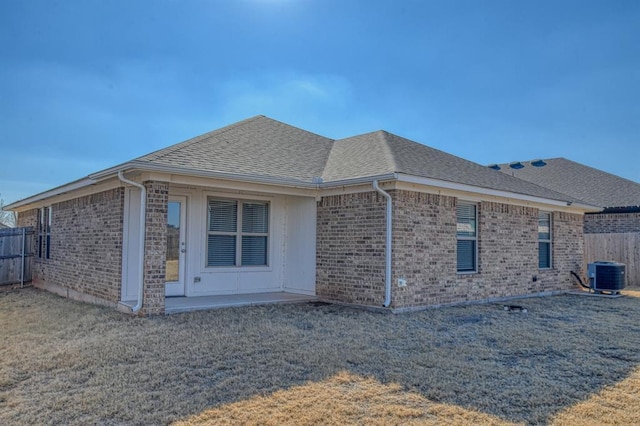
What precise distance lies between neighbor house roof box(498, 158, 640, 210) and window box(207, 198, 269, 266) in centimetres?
1401

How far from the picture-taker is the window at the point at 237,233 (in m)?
9.44

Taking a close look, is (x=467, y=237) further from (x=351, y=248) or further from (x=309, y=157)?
(x=309, y=157)

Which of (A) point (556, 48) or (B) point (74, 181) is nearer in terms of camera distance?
(B) point (74, 181)

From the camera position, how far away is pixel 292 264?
1029cm

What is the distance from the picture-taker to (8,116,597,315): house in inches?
323

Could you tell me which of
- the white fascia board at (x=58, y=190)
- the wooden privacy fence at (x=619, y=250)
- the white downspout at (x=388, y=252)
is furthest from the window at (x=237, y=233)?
the wooden privacy fence at (x=619, y=250)

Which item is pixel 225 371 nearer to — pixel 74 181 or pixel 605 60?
pixel 74 181

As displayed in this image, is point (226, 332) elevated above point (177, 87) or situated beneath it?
situated beneath

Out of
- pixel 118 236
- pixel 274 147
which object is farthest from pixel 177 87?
pixel 118 236

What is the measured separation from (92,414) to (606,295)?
12598 mm

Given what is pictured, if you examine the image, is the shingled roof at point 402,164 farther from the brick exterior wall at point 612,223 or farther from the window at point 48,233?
the window at point 48,233

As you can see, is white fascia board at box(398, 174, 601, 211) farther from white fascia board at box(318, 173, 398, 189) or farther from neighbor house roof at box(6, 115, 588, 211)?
white fascia board at box(318, 173, 398, 189)

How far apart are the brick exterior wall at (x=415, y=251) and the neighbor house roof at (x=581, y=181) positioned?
9165 mm

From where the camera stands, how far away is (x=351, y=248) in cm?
905
